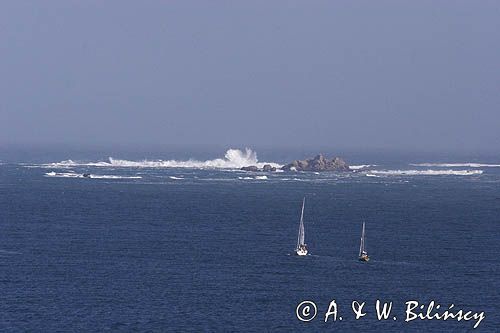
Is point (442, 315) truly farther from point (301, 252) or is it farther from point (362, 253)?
point (301, 252)

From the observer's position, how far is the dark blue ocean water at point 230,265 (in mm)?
87938

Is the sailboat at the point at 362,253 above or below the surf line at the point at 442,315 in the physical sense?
above

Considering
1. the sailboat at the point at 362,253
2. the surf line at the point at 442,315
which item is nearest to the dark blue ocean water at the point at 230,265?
the surf line at the point at 442,315

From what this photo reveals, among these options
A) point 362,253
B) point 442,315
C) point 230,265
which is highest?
point 362,253

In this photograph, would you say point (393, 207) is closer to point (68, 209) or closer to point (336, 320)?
point (68, 209)

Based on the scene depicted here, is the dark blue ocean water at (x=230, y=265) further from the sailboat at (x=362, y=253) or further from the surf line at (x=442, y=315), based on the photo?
the sailboat at (x=362, y=253)

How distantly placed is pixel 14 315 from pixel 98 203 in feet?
300

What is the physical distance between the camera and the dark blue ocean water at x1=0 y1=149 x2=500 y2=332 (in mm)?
87938

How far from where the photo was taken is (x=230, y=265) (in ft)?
365

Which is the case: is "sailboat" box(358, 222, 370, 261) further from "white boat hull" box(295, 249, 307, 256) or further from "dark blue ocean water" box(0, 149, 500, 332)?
"white boat hull" box(295, 249, 307, 256)

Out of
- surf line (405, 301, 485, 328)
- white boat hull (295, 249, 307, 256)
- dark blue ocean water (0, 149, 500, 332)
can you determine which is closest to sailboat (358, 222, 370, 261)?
dark blue ocean water (0, 149, 500, 332)

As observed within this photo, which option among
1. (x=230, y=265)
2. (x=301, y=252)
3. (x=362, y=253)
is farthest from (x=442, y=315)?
(x=301, y=252)

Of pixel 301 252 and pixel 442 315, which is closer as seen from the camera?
pixel 442 315

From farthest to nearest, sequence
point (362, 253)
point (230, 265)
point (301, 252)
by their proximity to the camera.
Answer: point (301, 252) → point (362, 253) → point (230, 265)
